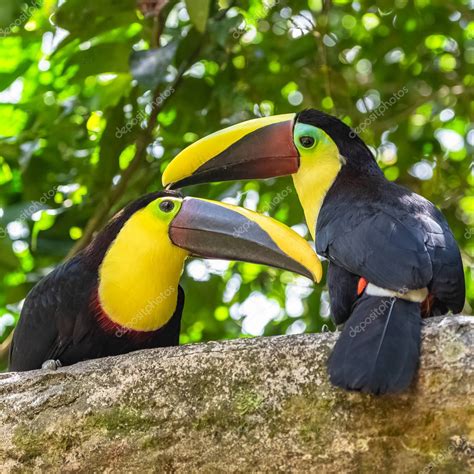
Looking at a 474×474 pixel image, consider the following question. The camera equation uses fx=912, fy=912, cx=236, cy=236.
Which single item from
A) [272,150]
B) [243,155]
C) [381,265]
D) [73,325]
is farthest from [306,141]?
[73,325]

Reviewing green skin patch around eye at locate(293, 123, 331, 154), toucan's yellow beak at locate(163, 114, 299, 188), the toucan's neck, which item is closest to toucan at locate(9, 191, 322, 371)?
toucan's yellow beak at locate(163, 114, 299, 188)

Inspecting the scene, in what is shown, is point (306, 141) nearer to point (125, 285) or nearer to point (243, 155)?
point (243, 155)

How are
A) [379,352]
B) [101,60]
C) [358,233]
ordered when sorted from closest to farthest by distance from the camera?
1. [379,352]
2. [358,233]
3. [101,60]

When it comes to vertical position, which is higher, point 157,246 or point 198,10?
point 198,10

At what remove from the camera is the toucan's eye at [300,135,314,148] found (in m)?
3.99

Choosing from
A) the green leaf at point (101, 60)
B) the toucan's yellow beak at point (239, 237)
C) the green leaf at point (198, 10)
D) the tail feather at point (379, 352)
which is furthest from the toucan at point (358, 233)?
the green leaf at point (101, 60)

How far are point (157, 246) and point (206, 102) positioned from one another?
4.08 feet

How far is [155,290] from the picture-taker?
372 centimetres

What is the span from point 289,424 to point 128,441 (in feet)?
Result: 1.56

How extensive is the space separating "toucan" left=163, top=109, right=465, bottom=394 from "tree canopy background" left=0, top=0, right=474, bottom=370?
44cm

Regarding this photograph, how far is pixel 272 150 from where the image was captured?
4.00m

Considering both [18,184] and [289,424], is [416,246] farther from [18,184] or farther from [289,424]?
[18,184]

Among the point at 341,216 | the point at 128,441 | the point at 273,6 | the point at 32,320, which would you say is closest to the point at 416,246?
the point at 341,216

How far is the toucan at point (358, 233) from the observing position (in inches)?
100
